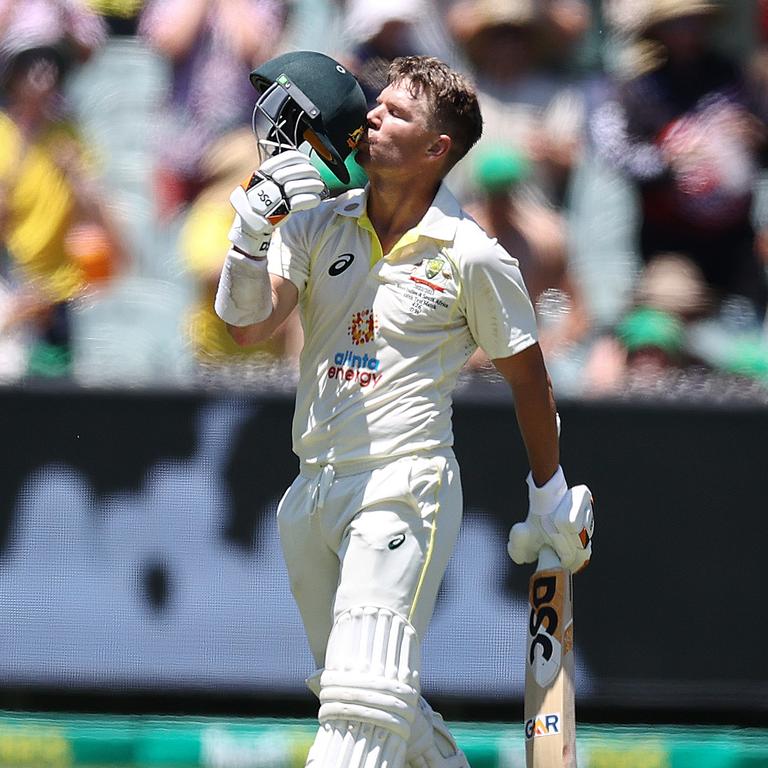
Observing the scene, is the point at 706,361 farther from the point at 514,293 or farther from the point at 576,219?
the point at 514,293

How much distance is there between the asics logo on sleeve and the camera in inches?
152

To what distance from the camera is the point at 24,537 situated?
17.4 feet

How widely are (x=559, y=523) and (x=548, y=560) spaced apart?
0.42 ft

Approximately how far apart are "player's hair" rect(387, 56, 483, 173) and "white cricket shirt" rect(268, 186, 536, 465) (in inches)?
6.8

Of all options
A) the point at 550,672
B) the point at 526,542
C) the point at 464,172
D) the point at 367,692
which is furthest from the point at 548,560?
the point at 464,172

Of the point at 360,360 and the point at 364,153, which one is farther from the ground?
the point at 364,153

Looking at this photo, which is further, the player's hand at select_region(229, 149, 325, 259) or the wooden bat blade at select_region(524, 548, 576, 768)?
the wooden bat blade at select_region(524, 548, 576, 768)

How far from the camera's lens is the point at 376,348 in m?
3.81

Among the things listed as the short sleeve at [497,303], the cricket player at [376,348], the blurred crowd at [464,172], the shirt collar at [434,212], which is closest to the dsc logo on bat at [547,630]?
the cricket player at [376,348]

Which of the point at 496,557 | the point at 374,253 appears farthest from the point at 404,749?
the point at 496,557

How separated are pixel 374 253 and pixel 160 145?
6.50 ft

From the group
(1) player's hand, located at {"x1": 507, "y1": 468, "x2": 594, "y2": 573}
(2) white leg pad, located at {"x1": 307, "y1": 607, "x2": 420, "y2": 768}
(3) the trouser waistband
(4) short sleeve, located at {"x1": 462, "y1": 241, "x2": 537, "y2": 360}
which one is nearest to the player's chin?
(4) short sleeve, located at {"x1": 462, "y1": 241, "x2": 537, "y2": 360}

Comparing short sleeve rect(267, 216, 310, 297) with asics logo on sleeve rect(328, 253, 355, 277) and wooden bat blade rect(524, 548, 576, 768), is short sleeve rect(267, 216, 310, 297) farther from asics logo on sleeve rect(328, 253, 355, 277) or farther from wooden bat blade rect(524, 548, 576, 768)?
wooden bat blade rect(524, 548, 576, 768)

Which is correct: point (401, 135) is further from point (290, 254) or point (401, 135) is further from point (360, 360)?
point (360, 360)
